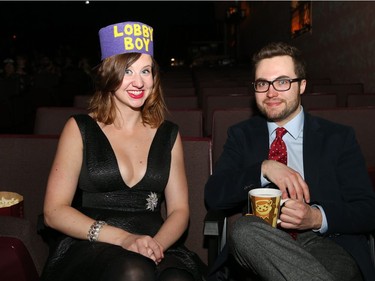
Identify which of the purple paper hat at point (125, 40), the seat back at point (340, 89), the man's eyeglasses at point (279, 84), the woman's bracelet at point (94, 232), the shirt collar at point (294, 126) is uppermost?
the purple paper hat at point (125, 40)

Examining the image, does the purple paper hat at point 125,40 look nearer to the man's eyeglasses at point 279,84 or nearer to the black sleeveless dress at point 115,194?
the black sleeveless dress at point 115,194

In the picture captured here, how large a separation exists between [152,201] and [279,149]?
1.69 ft

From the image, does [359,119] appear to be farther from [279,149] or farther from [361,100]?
[361,100]

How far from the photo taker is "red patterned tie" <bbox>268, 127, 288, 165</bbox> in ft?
5.66

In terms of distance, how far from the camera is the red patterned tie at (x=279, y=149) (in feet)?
5.66

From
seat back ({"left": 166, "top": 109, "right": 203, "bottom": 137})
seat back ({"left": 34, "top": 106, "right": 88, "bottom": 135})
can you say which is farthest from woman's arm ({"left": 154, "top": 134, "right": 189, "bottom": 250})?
seat back ({"left": 34, "top": 106, "right": 88, "bottom": 135})

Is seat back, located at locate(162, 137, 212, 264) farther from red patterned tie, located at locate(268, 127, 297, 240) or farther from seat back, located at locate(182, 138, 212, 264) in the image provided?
red patterned tie, located at locate(268, 127, 297, 240)

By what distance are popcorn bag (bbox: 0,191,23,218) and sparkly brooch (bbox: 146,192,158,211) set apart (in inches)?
18.6

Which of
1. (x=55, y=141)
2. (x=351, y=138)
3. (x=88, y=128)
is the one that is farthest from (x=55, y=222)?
(x=351, y=138)

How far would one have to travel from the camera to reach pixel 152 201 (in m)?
1.70

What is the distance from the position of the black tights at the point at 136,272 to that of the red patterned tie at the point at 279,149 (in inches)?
23.6

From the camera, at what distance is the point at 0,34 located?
56.2 feet

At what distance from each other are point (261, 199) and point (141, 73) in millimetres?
685

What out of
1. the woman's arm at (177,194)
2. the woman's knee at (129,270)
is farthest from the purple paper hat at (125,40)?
the woman's knee at (129,270)
